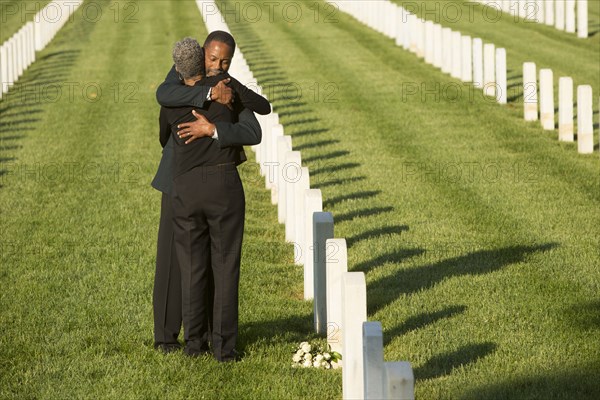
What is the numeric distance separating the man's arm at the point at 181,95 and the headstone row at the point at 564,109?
32.0 ft

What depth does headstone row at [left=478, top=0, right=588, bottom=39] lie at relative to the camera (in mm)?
32281

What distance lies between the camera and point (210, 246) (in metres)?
8.45

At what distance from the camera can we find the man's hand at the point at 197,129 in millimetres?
8125

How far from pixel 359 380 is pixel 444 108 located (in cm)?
1536

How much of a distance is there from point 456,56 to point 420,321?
1629 centimetres

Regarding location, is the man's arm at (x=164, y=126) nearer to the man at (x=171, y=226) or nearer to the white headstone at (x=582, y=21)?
the man at (x=171, y=226)

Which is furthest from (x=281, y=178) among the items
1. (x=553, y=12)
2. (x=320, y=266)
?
(x=553, y=12)

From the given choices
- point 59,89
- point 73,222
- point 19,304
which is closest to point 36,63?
point 59,89

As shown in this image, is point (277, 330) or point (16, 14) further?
point (16, 14)

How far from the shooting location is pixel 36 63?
32.7m

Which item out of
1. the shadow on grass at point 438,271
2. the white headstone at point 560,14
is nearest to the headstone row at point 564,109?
the shadow on grass at point 438,271

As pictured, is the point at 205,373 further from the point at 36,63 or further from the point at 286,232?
the point at 36,63

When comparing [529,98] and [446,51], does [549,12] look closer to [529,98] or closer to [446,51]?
[446,51]

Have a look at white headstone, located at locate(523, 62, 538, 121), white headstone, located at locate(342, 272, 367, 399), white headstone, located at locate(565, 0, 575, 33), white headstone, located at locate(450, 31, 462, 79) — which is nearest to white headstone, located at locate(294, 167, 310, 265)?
white headstone, located at locate(342, 272, 367, 399)
